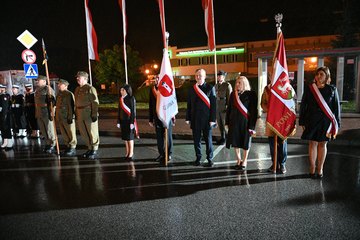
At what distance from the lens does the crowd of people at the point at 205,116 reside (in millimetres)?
5426

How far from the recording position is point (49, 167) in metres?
7.18

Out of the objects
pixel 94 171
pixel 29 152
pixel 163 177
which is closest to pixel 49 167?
pixel 94 171

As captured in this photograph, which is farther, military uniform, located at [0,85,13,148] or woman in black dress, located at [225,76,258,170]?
military uniform, located at [0,85,13,148]

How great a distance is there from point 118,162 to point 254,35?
42538 mm

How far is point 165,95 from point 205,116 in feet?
3.63

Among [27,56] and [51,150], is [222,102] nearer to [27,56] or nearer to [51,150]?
[51,150]

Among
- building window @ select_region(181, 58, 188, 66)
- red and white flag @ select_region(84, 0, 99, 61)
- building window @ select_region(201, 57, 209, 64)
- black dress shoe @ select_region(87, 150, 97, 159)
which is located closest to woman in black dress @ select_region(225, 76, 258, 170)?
black dress shoe @ select_region(87, 150, 97, 159)

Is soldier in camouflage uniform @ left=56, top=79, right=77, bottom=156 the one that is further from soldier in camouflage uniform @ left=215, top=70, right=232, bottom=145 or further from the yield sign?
the yield sign

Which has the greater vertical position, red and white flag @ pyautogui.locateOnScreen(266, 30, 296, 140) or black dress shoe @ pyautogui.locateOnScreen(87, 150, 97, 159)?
red and white flag @ pyautogui.locateOnScreen(266, 30, 296, 140)

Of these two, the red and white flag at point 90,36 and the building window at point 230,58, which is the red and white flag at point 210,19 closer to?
the red and white flag at point 90,36

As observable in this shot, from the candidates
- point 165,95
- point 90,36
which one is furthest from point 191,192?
point 90,36

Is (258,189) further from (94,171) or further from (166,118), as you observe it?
(94,171)

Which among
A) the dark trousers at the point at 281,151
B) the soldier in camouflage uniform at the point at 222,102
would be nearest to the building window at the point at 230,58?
the soldier in camouflage uniform at the point at 222,102

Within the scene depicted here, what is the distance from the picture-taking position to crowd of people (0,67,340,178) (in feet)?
17.8
